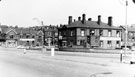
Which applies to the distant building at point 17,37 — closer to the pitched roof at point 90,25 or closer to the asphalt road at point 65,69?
the pitched roof at point 90,25

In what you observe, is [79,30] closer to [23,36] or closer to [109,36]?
[109,36]

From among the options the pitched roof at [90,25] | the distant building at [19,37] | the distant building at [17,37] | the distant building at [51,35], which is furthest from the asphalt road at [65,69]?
the distant building at [51,35]

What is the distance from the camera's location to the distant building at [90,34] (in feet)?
225

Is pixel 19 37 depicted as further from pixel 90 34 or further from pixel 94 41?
pixel 94 41

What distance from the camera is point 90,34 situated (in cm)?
7056

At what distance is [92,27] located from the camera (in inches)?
2758

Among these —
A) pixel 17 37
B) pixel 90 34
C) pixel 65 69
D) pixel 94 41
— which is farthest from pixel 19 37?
pixel 65 69

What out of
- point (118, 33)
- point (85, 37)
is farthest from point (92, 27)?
point (118, 33)

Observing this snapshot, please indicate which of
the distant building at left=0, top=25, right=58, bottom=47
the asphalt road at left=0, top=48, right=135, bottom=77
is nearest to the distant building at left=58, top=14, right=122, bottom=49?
the distant building at left=0, top=25, right=58, bottom=47

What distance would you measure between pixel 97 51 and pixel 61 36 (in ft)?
87.9

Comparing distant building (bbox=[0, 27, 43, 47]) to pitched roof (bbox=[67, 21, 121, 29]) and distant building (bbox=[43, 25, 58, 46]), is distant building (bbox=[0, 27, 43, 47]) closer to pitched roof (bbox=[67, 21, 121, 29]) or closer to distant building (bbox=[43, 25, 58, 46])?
distant building (bbox=[43, 25, 58, 46])

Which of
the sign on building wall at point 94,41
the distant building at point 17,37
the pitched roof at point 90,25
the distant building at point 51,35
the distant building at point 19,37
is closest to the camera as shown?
the sign on building wall at point 94,41

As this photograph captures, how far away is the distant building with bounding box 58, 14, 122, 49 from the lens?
6850 cm

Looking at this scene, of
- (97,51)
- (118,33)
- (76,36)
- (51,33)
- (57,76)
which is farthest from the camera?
(51,33)
